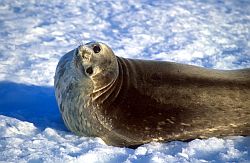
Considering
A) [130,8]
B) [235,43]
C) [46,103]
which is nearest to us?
[46,103]

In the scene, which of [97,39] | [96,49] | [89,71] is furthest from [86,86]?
[97,39]

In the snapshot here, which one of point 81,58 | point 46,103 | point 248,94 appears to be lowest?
point 46,103

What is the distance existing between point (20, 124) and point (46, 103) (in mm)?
672

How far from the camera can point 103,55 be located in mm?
3314

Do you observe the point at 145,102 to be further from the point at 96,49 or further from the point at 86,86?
the point at 96,49

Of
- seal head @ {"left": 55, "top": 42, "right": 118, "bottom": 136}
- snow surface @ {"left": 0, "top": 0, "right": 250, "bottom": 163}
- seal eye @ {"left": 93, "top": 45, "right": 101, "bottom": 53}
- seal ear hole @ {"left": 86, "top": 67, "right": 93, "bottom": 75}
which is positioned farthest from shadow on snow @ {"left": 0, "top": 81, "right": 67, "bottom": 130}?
seal eye @ {"left": 93, "top": 45, "right": 101, "bottom": 53}

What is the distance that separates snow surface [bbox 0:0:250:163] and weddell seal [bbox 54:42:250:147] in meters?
0.13

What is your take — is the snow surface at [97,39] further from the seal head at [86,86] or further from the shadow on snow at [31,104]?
the seal head at [86,86]

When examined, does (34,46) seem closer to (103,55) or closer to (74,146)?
(103,55)

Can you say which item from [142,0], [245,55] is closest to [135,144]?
[245,55]

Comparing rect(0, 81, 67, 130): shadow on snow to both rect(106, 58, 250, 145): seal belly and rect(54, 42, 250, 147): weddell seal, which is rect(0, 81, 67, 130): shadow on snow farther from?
rect(106, 58, 250, 145): seal belly

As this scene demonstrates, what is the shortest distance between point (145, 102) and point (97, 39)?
284 cm

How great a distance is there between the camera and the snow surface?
2.88m

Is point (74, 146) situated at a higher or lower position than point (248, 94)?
lower
